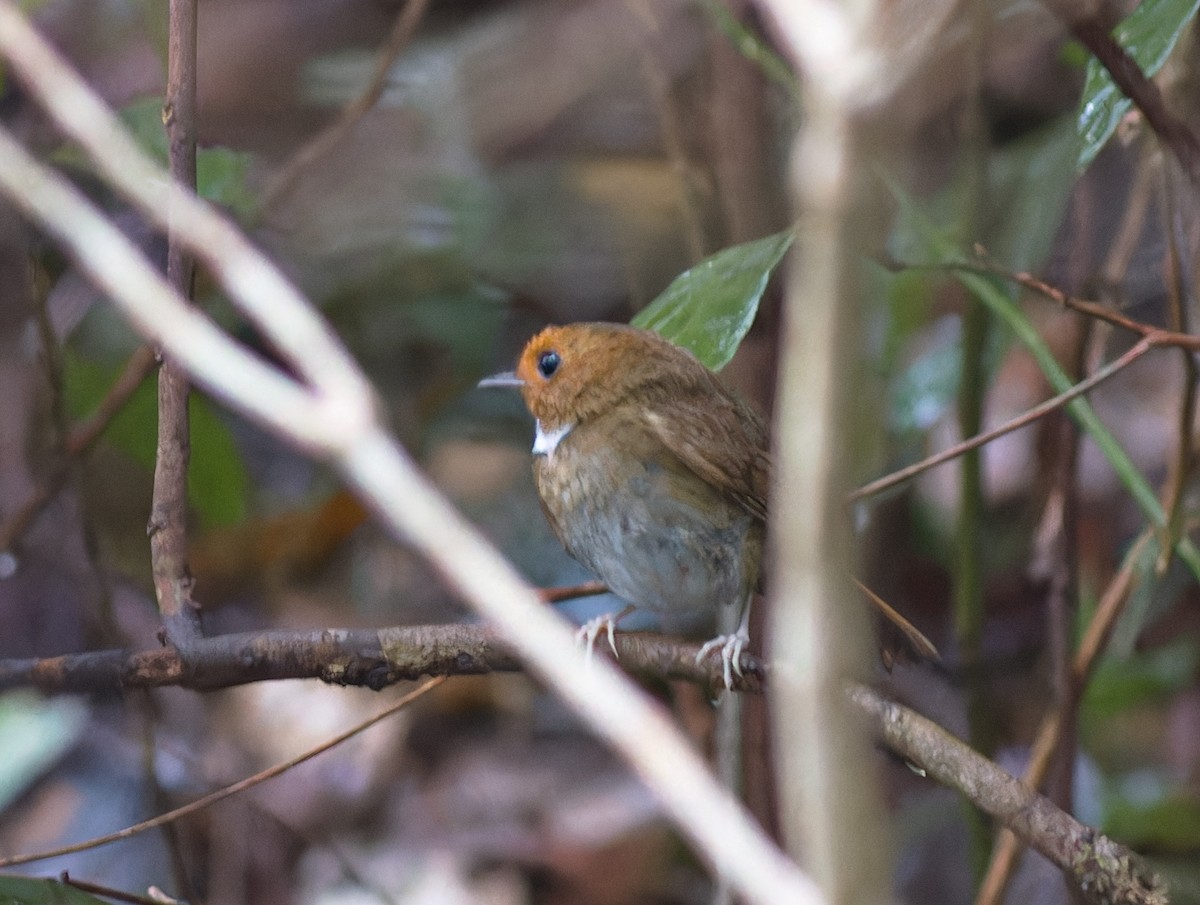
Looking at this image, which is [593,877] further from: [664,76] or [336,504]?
[664,76]

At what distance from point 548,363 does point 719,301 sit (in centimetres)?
88

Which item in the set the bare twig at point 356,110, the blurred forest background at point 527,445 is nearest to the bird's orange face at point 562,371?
the blurred forest background at point 527,445

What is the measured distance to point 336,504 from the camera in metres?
4.71

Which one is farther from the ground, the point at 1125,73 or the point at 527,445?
the point at 527,445

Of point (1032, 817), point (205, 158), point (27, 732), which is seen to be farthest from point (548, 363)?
point (27, 732)

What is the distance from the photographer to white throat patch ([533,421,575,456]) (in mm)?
2916

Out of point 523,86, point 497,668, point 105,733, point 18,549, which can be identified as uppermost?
point 523,86

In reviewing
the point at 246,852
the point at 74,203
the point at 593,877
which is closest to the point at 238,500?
the point at 246,852

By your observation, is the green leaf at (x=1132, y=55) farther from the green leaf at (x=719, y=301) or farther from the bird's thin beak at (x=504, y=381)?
the bird's thin beak at (x=504, y=381)

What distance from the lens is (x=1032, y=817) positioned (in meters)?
1.60

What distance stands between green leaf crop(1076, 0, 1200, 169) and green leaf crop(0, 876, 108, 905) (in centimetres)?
176

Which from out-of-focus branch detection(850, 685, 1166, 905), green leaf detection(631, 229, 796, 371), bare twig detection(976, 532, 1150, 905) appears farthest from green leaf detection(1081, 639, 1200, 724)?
out-of-focus branch detection(850, 685, 1166, 905)

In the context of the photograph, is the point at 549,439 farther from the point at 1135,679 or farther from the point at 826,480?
the point at 826,480

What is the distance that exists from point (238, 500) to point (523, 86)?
349cm
